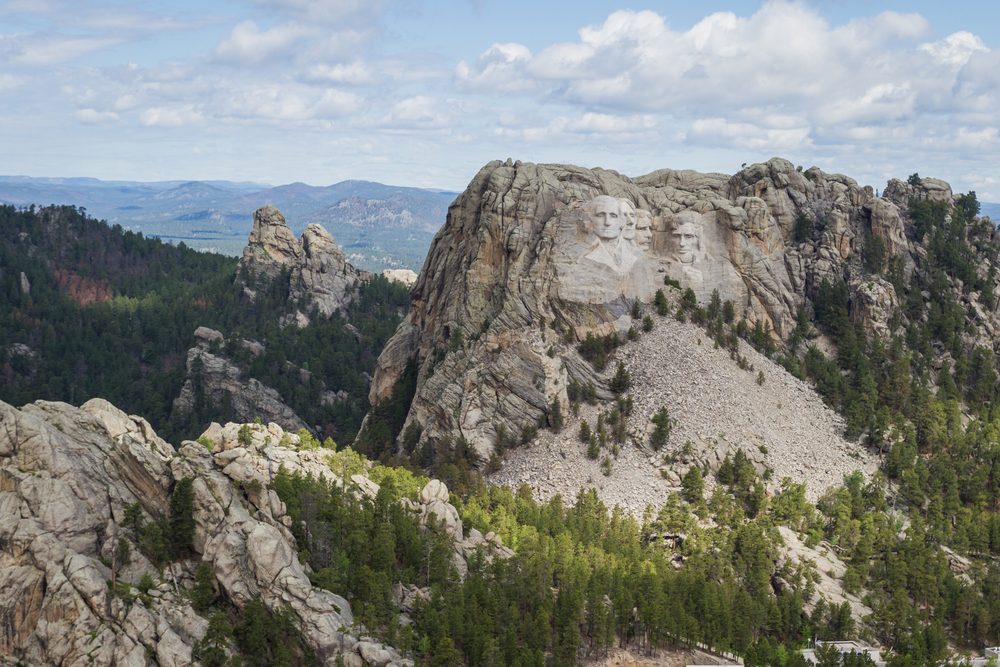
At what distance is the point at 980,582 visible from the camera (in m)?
95.6

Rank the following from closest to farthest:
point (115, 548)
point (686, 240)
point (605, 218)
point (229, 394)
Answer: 1. point (115, 548)
2. point (605, 218)
3. point (686, 240)
4. point (229, 394)

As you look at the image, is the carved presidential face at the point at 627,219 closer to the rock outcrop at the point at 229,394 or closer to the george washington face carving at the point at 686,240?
the george washington face carving at the point at 686,240

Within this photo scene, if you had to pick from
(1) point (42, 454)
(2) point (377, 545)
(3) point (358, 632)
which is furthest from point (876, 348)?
(1) point (42, 454)

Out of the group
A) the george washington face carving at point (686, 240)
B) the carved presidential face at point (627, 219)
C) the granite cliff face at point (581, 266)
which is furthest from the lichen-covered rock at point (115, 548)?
the george washington face carving at point (686, 240)

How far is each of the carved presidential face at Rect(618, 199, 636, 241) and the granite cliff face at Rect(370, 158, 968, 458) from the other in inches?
6.6

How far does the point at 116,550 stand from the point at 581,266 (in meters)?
65.9

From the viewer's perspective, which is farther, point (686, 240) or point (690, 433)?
point (686, 240)

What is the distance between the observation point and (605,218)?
121m

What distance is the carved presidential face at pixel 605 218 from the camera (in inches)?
4766

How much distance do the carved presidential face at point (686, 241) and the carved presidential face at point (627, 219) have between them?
17.1 ft

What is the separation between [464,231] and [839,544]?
54.3 m

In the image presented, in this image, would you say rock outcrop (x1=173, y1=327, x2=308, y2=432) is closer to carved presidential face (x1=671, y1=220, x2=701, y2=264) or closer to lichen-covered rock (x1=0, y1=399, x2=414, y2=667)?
carved presidential face (x1=671, y1=220, x2=701, y2=264)

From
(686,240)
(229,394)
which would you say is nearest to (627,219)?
(686,240)

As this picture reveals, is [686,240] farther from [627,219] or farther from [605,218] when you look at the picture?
[605,218]
